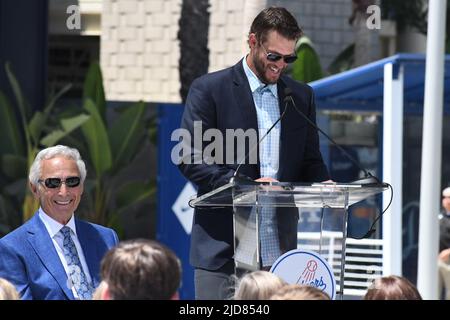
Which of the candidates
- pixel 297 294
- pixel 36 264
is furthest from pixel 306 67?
pixel 297 294

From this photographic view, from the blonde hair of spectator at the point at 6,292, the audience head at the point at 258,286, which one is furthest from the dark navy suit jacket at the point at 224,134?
the blonde hair of spectator at the point at 6,292

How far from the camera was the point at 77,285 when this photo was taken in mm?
4871

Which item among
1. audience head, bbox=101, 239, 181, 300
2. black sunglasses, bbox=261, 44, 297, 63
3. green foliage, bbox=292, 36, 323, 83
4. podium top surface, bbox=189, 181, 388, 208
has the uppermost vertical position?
green foliage, bbox=292, 36, 323, 83

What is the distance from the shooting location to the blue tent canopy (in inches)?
→ 393

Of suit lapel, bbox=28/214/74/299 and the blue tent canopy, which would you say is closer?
suit lapel, bbox=28/214/74/299

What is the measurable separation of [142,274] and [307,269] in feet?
3.93

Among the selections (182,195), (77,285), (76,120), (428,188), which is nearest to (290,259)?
(77,285)

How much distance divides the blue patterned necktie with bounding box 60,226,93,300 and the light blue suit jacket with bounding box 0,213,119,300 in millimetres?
37

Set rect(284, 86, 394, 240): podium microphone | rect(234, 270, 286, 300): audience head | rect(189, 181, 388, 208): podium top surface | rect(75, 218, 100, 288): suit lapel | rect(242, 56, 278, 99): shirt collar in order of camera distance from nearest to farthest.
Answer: rect(234, 270, 286, 300): audience head → rect(189, 181, 388, 208): podium top surface → rect(284, 86, 394, 240): podium microphone → rect(75, 218, 100, 288): suit lapel → rect(242, 56, 278, 99): shirt collar

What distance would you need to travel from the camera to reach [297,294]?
11.8 ft

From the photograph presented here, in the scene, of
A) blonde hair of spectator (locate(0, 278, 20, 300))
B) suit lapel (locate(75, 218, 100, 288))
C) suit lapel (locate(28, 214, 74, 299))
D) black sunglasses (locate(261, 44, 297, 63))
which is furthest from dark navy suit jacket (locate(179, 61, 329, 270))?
blonde hair of spectator (locate(0, 278, 20, 300))

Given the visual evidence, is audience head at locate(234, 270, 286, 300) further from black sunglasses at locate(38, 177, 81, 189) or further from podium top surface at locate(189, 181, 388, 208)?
black sunglasses at locate(38, 177, 81, 189)

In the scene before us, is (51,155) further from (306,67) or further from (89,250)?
(306,67)

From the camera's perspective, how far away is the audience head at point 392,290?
4.03 m
